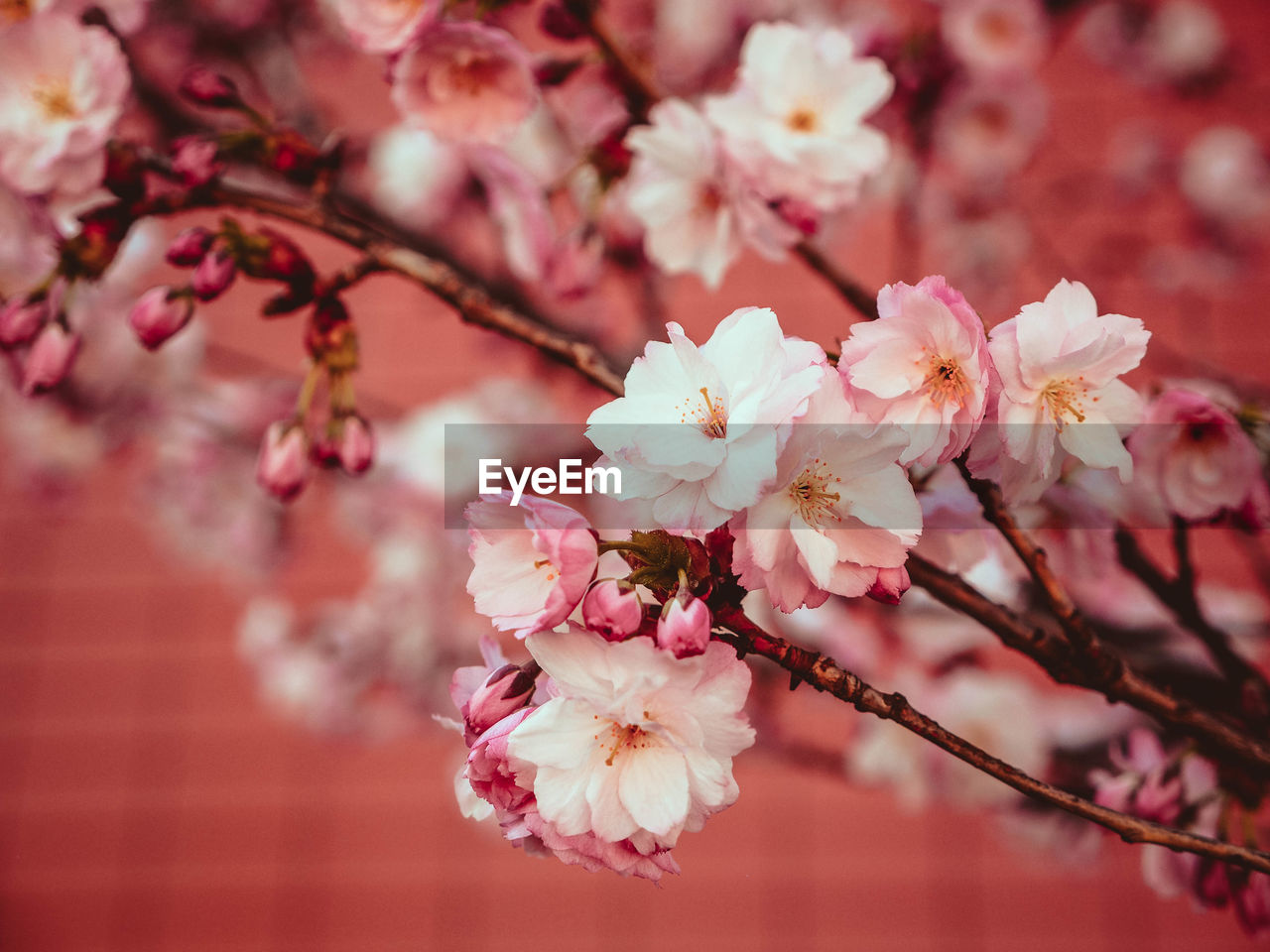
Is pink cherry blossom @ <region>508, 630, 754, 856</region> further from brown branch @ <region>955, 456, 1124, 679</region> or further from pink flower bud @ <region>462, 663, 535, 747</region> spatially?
brown branch @ <region>955, 456, 1124, 679</region>

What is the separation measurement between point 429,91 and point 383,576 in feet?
3.34

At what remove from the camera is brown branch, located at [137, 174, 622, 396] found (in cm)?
45

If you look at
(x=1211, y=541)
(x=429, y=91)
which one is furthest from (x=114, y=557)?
(x=1211, y=541)

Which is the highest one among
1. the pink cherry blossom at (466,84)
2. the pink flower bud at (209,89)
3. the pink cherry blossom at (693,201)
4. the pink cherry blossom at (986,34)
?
the pink cherry blossom at (986,34)

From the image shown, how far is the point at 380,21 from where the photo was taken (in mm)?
533

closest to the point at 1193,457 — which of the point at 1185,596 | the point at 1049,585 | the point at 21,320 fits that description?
the point at 1185,596

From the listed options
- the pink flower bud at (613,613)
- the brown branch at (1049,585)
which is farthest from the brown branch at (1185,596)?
the pink flower bud at (613,613)

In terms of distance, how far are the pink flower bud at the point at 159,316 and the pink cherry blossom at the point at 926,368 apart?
1.37ft

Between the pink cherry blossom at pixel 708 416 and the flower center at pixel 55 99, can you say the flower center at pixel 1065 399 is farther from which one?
the flower center at pixel 55 99

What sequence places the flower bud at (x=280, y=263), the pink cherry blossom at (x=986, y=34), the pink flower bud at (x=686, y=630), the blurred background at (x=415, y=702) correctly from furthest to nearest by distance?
the blurred background at (x=415, y=702) < the pink cherry blossom at (x=986, y=34) < the flower bud at (x=280, y=263) < the pink flower bud at (x=686, y=630)

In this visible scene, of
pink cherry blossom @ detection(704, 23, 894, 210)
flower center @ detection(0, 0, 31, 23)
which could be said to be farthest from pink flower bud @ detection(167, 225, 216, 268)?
pink cherry blossom @ detection(704, 23, 894, 210)

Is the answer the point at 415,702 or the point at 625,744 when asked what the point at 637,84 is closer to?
the point at 625,744

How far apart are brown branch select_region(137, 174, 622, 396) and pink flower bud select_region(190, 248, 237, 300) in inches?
1.4

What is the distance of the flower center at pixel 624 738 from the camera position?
1.01 feet
